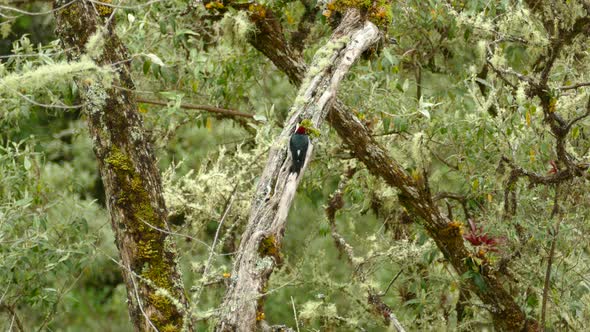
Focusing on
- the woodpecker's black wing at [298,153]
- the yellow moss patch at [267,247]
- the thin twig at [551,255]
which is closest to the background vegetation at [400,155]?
the thin twig at [551,255]

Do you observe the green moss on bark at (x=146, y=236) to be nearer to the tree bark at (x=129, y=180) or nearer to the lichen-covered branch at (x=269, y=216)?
the tree bark at (x=129, y=180)

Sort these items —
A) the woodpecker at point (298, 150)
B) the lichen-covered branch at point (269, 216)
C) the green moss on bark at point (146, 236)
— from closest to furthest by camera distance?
the lichen-covered branch at point (269, 216) → the woodpecker at point (298, 150) → the green moss on bark at point (146, 236)

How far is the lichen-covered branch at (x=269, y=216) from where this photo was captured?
8.46 feet

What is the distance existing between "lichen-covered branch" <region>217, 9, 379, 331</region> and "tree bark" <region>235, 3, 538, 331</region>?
0.95 meters

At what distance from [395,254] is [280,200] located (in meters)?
2.14

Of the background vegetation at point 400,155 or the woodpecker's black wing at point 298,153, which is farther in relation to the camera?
the background vegetation at point 400,155

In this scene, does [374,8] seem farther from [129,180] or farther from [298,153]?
[129,180]

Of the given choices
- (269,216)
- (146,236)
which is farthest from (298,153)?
(146,236)

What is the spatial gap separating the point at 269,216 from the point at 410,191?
1.63 m

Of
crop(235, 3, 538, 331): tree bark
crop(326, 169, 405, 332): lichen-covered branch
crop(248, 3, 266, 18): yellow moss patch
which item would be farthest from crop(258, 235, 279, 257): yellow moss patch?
crop(326, 169, 405, 332): lichen-covered branch

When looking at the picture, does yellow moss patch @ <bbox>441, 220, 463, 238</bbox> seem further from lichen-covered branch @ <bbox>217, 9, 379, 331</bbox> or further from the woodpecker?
the woodpecker

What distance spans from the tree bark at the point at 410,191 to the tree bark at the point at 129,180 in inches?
45.3

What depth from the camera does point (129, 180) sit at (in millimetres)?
3102

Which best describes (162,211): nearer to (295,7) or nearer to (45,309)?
(45,309)
